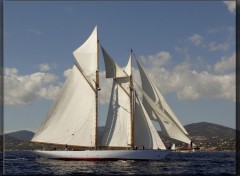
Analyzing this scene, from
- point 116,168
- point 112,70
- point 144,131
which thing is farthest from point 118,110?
point 116,168

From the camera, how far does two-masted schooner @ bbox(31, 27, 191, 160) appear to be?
73250 millimetres

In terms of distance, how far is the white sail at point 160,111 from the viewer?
69750 millimetres

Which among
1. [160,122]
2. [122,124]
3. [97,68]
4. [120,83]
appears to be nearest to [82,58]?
[97,68]

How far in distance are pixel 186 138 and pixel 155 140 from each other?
222 inches

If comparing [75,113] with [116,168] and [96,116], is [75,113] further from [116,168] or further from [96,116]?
[116,168]

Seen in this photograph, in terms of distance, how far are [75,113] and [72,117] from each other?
859 millimetres

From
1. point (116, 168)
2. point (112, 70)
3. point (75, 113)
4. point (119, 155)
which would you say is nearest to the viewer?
point (116, 168)

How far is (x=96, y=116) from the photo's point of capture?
76625 mm

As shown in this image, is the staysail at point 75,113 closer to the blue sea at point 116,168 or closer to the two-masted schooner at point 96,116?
the two-masted schooner at point 96,116

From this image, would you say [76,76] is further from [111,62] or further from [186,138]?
[186,138]

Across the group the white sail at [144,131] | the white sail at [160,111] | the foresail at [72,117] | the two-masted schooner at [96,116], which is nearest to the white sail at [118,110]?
the two-masted schooner at [96,116]

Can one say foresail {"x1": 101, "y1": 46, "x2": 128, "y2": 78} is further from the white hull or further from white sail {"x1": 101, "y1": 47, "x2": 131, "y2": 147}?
the white hull

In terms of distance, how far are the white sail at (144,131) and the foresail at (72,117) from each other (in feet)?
25.9

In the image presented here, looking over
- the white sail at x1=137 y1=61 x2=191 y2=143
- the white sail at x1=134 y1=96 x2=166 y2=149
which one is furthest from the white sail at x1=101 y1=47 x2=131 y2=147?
the white sail at x1=137 y1=61 x2=191 y2=143
